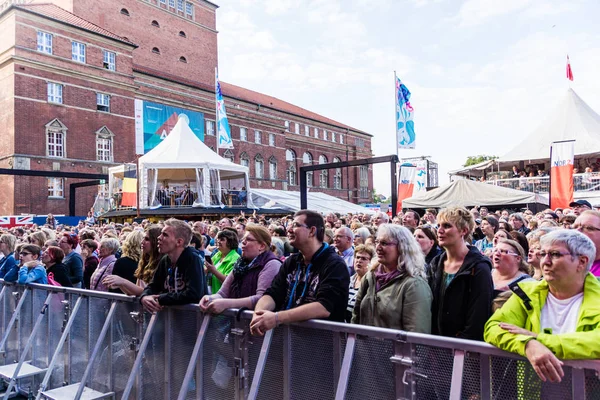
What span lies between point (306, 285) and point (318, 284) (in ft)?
0.41

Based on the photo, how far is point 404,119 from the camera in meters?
19.7

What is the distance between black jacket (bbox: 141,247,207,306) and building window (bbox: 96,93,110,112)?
34.9 metres

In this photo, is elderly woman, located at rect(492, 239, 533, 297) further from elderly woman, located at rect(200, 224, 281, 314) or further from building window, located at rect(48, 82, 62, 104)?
building window, located at rect(48, 82, 62, 104)

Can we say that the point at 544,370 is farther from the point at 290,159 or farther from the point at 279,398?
the point at 290,159

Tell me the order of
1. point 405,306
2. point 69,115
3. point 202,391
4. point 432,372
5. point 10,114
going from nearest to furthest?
1. point 432,372
2. point 405,306
3. point 202,391
4. point 10,114
5. point 69,115

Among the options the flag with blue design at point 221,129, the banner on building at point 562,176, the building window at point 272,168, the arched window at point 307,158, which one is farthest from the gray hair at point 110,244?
the arched window at point 307,158

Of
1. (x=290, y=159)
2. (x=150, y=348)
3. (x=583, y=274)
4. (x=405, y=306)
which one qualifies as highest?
(x=290, y=159)

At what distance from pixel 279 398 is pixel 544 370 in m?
1.81

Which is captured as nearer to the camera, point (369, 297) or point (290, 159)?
point (369, 297)

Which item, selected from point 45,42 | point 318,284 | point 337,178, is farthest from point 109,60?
point 318,284

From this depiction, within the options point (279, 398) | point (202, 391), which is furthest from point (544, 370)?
point (202, 391)

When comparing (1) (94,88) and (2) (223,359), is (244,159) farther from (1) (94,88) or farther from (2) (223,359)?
(2) (223,359)

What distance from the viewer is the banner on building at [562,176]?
1071 cm

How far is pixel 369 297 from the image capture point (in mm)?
3426
